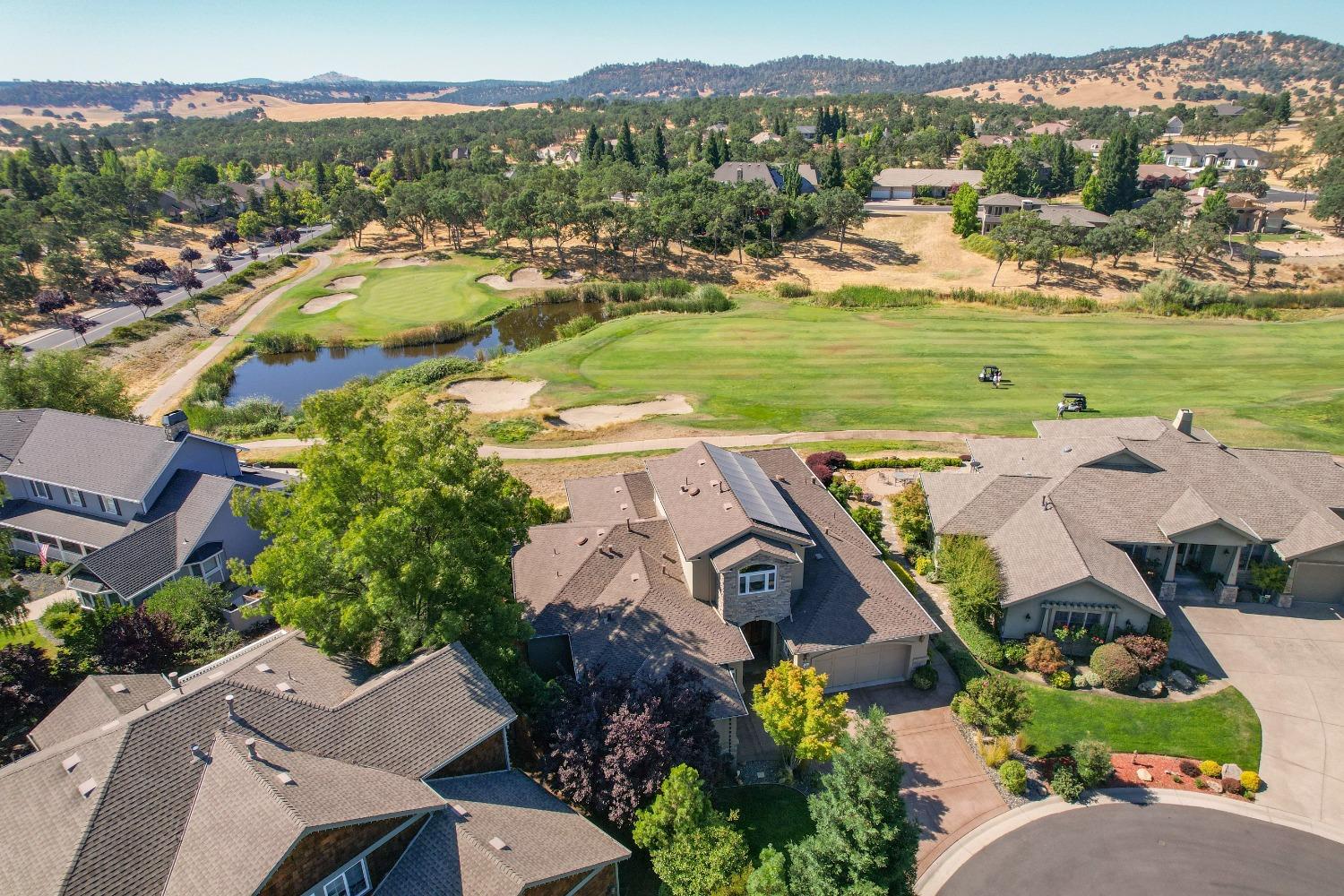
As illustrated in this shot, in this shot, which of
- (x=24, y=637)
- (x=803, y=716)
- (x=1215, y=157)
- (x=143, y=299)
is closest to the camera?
(x=803, y=716)

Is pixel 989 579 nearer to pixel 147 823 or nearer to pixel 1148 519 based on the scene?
pixel 1148 519

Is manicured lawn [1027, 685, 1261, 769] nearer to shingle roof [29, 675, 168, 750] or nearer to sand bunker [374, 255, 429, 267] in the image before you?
shingle roof [29, 675, 168, 750]

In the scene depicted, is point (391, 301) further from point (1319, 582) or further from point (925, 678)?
point (1319, 582)

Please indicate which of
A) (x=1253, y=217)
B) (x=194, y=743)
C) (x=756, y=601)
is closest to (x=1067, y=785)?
(x=756, y=601)

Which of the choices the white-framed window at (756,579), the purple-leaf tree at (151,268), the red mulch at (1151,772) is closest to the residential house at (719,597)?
the white-framed window at (756,579)

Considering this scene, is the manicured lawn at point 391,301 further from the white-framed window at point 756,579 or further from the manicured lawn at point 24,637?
the white-framed window at point 756,579
